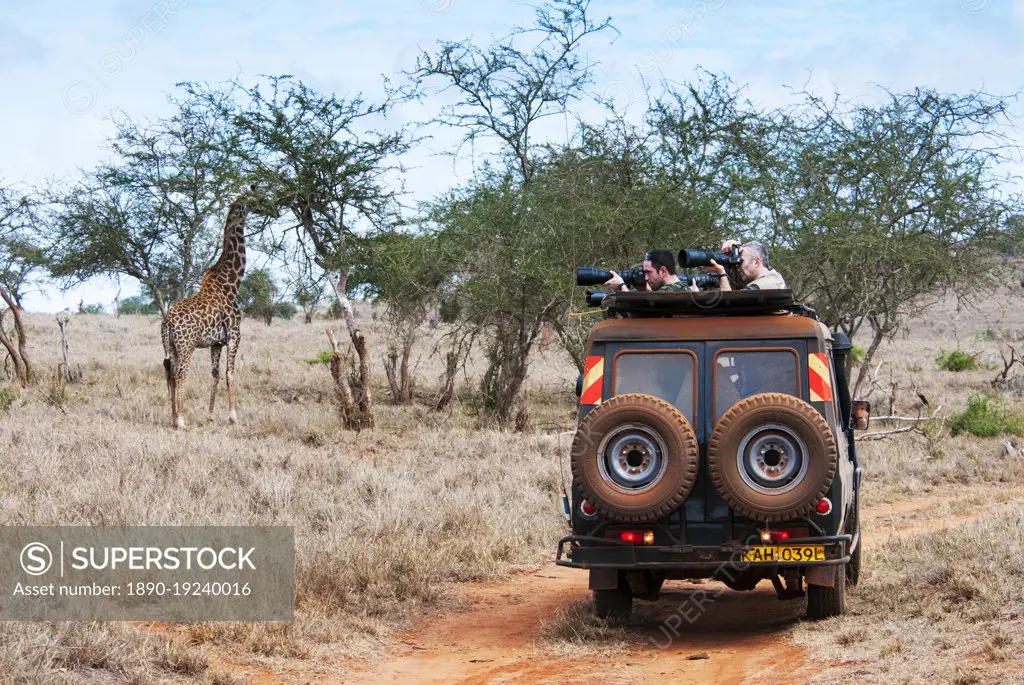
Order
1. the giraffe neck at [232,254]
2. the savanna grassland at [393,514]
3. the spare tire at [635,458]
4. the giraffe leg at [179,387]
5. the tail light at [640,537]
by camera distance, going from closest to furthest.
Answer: the savanna grassland at [393,514] < the spare tire at [635,458] < the tail light at [640,537] < the giraffe leg at [179,387] < the giraffe neck at [232,254]

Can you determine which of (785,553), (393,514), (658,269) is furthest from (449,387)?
(785,553)

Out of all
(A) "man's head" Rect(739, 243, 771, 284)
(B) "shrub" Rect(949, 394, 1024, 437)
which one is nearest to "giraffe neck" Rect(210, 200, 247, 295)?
(B) "shrub" Rect(949, 394, 1024, 437)

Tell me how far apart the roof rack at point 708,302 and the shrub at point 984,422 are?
11667mm

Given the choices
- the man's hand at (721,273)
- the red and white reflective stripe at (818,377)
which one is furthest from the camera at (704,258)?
the red and white reflective stripe at (818,377)

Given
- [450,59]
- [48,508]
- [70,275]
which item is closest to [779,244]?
[450,59]

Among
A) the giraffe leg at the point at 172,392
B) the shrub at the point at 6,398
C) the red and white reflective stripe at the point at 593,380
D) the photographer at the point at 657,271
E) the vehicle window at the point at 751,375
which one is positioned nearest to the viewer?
the vehicle window at the point at 751,375

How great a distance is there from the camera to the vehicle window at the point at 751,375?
7.24 m

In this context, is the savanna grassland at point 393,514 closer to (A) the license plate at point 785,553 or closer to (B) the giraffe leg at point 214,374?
(B) the giraffe leg at point 214,374

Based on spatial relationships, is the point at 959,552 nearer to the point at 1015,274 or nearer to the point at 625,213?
the point at 625,213

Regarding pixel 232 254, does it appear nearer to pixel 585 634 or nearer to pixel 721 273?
pixel 721 273

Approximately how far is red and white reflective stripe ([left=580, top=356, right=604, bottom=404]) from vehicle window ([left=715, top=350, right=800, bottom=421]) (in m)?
0.74

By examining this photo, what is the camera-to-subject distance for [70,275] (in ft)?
83.7

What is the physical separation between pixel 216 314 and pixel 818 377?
1342 centimetres

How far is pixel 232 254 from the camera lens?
1919cm
